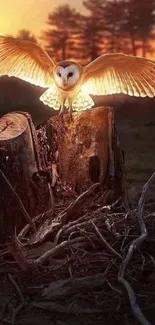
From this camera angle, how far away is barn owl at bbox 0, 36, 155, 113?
1.92 metres

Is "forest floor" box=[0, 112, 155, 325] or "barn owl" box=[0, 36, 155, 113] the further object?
"barn owl" box=[0, 36, 155, 113]

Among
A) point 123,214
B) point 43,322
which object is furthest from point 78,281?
point 123,214

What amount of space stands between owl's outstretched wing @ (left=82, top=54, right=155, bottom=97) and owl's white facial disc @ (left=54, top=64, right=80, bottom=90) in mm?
66

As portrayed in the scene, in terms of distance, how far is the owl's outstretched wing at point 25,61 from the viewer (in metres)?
1.96

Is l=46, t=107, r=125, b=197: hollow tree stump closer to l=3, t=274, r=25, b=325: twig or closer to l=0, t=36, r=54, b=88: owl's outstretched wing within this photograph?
l=0, t=36, r=54, b=88: owl's outstretched wing

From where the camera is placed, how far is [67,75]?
1.87 metres

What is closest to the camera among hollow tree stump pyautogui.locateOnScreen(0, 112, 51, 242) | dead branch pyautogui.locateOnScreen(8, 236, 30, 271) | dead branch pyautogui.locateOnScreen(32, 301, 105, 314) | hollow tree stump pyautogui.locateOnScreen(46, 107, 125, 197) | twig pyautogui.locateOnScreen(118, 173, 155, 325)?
twig pyautogui.locateOnScreen(118, 173, 155, 325)

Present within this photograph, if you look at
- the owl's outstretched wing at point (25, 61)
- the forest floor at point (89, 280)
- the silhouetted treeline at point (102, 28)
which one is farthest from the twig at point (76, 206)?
the silhouetted treeline at point (102, 28)

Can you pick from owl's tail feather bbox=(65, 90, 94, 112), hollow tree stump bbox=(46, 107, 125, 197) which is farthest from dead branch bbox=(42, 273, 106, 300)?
owl's tail feather bbox=(65, 90, 94, 112)

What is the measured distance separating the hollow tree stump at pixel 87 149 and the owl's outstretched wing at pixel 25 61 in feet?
0.71

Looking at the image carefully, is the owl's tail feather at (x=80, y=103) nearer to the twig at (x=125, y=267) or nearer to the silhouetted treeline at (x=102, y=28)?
the twig at (x=125, y=267)

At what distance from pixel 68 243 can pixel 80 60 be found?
1459mm

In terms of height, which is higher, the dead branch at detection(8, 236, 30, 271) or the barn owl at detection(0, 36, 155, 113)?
the barn owl at detection(0, 36, 155, 113)

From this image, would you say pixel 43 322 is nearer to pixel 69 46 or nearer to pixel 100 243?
pixel 100 243
